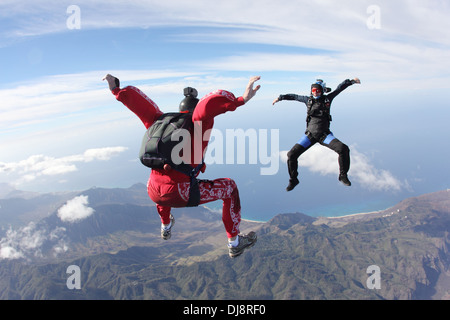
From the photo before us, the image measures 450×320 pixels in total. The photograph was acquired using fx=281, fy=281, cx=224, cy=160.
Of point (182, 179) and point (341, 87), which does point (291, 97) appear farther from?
point (182, 179)

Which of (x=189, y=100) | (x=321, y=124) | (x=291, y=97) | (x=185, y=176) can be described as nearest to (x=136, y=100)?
(x=189, y=100)

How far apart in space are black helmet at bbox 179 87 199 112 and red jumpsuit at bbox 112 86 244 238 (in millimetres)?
609

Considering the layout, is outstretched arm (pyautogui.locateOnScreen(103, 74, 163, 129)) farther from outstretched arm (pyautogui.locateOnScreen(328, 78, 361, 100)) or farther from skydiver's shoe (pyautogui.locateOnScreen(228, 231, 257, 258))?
outstretched arm (pyautogui.locateOnScreen(328, 78, 361, 100))

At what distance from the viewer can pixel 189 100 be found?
6172 mm

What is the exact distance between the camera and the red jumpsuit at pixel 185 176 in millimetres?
5395

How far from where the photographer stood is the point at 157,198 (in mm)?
6133

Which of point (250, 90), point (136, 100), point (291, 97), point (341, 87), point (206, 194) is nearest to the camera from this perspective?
point (250, 90)

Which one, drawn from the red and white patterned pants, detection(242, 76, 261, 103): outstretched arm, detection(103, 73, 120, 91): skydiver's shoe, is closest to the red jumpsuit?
the red and white patterned pants

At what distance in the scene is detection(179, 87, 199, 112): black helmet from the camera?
6072 millimetres

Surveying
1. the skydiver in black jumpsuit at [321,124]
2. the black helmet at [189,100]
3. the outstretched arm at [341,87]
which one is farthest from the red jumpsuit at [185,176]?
the outstretched arm at [341,87]

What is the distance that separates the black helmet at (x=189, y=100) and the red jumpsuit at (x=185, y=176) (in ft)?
2.00

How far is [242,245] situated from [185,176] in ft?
7.66

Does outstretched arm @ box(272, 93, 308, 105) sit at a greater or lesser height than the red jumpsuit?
greater
